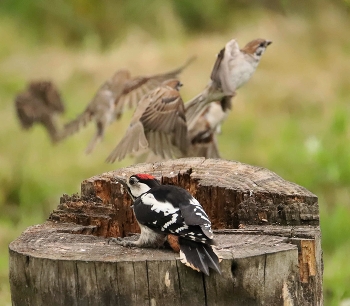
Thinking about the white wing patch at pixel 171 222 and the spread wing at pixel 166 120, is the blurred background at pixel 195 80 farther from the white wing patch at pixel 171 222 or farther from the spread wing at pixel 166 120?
the white wing patch at pixel 171 222

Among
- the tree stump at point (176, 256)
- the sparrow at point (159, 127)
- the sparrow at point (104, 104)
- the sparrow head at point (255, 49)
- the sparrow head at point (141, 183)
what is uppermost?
the sparrow head at point (255, 49)

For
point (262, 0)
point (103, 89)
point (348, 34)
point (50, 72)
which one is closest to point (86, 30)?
point (50, 72)

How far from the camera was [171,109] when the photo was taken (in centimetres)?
608

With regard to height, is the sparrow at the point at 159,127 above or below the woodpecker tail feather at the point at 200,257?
above

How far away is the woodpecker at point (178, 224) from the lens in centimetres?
312

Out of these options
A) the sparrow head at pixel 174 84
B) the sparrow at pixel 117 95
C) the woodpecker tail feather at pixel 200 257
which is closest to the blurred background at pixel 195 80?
the sparrow at pixel 117 95

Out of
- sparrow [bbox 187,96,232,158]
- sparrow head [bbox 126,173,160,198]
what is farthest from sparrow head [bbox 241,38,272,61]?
sparrow head [bbox 126,173,160,198]

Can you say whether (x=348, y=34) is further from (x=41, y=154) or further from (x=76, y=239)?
(x=76, y=239)

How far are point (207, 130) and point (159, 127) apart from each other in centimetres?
96

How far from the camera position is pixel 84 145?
9.20m

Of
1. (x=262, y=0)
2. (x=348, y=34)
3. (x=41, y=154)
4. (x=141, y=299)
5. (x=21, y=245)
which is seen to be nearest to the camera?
(x=141, y=299)

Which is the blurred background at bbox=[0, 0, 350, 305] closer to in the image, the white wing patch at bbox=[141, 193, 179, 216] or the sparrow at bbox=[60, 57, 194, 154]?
the sparrow at bbox=[60, 57, 194, 154]

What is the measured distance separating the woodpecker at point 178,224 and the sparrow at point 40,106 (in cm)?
472

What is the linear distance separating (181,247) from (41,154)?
5857 mm
